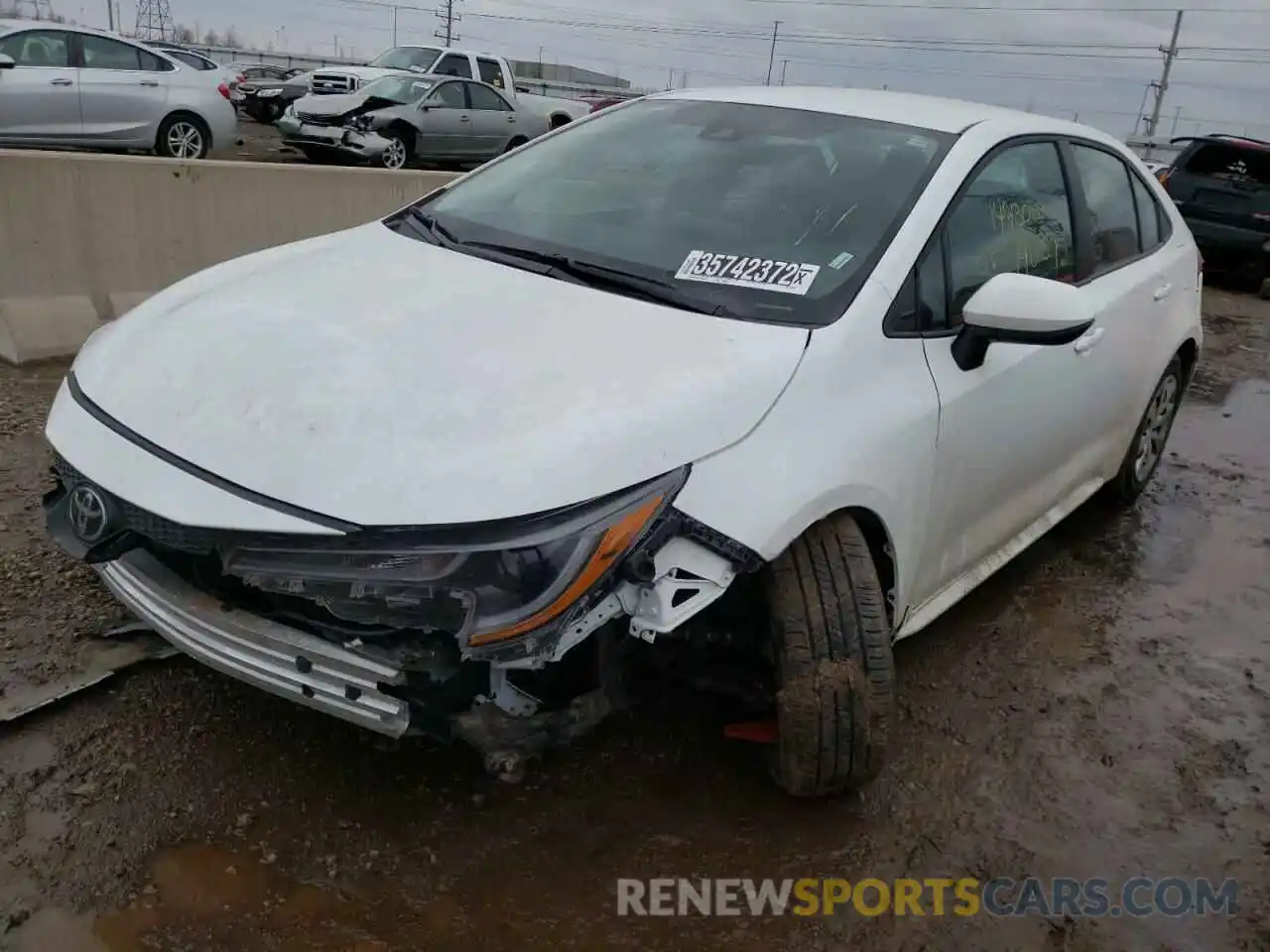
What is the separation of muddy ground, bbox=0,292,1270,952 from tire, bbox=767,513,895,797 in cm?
24

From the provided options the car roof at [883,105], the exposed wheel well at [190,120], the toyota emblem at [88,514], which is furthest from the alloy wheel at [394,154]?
the toyota emblem at [88,514]

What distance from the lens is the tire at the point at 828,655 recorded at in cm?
241

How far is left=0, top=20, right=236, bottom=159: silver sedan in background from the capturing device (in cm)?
982

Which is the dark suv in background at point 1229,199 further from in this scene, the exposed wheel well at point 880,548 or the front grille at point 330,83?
the front grille at point 330,83

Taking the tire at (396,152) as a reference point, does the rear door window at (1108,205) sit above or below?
above

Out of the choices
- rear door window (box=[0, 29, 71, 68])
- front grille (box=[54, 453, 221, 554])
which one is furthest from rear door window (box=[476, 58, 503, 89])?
front grille (box=[54, 453, 221, 554])

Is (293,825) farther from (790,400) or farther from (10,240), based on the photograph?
(10,240)

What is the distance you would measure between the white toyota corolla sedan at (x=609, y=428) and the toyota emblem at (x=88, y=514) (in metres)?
0.02

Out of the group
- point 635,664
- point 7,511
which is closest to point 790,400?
point 635,664

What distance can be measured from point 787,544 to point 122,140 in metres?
10.5

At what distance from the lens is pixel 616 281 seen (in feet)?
8.90

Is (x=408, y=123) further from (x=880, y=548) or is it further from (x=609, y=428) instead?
(x=609, y=428)

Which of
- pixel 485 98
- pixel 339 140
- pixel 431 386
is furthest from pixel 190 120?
pixel 431 386

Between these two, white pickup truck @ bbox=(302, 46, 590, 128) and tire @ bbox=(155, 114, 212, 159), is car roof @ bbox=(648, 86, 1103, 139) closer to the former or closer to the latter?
tire @ bbox=(155, 114, 212, 159)
